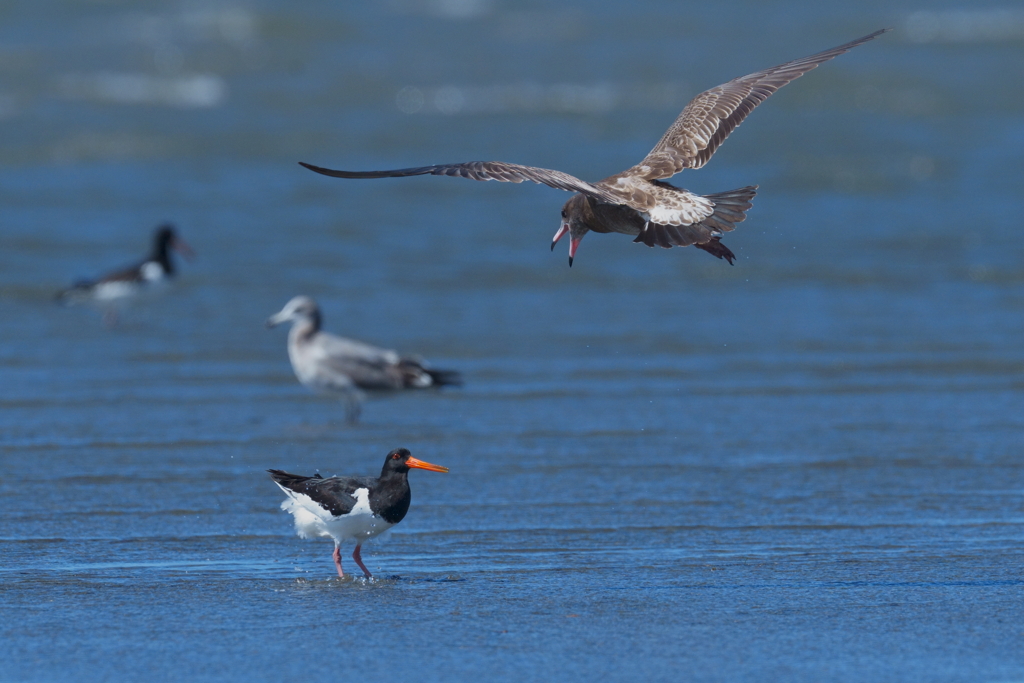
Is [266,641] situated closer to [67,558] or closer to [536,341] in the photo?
[67,558]

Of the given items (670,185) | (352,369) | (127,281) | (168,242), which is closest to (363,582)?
(670,185)

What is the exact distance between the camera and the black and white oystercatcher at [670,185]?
5.70 metres

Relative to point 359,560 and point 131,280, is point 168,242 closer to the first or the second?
point 131,280

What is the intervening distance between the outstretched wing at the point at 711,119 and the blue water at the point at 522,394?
1.56 metres

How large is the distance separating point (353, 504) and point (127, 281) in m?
7.34

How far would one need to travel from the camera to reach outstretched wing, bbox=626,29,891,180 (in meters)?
7.16

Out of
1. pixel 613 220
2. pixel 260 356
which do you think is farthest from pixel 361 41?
pixel 613 220

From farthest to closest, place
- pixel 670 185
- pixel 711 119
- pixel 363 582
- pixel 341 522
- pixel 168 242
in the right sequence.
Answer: pixel 168 242 < pixel 711 119 < pixel 670 185 < pixel 341 522 < pixel 363 582

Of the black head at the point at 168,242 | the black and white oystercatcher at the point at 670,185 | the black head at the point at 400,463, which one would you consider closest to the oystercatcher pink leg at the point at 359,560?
the black head at the point at 400,463

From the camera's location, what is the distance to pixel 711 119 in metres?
7.39

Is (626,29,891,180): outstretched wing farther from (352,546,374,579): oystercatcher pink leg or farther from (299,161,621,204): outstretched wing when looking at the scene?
(352,546,374,579): oystercatcher pink leg

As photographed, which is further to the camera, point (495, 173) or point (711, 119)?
point (711, 119)

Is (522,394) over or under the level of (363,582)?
over

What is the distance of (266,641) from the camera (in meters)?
4.72
